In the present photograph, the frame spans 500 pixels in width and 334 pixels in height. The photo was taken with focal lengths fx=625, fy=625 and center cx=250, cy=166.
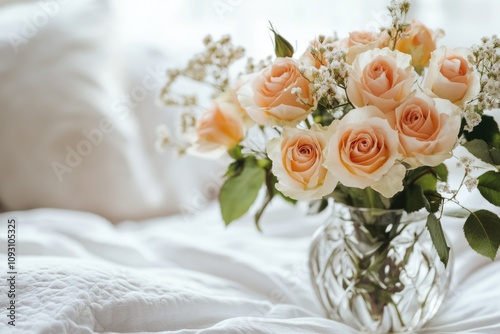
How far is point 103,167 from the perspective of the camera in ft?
3.78

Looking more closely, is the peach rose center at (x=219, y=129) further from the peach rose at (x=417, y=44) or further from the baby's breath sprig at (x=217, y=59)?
the peach rose at (x=417, y=44)

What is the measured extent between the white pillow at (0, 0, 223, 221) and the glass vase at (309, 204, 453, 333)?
0.52 meters

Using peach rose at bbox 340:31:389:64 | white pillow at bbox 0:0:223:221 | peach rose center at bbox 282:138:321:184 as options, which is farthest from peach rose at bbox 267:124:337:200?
white pillow at bbox 0:0:223:221

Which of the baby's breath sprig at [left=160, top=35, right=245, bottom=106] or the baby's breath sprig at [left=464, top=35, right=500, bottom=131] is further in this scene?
the baby's breath sprig at [left=160, top=35, right=245, bottom=106]

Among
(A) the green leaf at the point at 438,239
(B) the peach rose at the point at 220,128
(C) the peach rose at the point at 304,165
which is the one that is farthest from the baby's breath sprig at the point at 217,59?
(A) the green leaf at the point at 438,239

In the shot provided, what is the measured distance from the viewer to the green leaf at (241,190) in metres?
0.79

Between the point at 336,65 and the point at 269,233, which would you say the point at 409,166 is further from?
the point at 269,233

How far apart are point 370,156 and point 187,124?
32 cm

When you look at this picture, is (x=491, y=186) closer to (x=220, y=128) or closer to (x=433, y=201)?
(x=433, y=201)

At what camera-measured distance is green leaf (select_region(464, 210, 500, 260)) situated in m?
0.65

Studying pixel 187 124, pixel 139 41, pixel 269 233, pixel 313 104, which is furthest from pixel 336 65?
pixel 139 41

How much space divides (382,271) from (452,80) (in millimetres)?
245

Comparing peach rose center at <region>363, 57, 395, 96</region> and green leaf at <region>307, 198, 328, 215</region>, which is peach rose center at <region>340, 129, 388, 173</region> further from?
green leaf at <region>307, 198, 328, 215</region>

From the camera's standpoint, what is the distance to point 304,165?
1.99 ft
